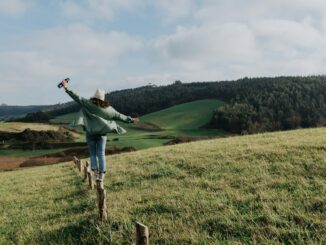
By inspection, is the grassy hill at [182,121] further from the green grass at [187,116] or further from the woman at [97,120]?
the woman at [97,120]

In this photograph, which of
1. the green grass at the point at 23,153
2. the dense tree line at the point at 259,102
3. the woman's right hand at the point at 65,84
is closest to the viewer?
the woman's right hand at the point at 65,84

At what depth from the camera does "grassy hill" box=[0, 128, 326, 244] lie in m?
9.09

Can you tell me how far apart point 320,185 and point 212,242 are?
16.8 feet

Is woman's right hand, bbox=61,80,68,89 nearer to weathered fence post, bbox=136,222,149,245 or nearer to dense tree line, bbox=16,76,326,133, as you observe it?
weathered fence post, bbox=136,222,149,245

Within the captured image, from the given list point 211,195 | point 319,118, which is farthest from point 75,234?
point 319,118

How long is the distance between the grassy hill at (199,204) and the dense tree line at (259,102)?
8314 centimetres

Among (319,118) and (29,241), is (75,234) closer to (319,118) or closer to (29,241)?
(29,241)

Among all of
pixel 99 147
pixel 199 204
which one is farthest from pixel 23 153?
pixel 199 204

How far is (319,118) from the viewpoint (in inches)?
4328

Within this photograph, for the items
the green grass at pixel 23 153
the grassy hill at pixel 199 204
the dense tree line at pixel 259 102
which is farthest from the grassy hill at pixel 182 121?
the grassy hill at pixel 199 204

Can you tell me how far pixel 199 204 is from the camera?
11.3m

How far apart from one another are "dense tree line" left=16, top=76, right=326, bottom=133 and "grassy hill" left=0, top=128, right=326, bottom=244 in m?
83.1

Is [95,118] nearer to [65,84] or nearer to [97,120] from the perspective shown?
[97,120]

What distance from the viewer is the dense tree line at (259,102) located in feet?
356
